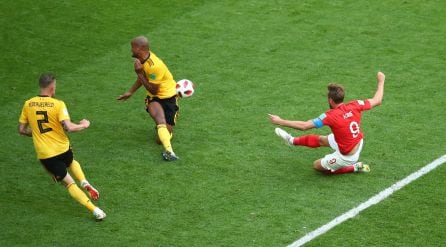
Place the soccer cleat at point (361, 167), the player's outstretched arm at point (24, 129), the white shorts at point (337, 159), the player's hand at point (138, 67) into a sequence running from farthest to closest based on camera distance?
the player's hand at point (138, 67) < the soccer cleat at point (361, 167) < the white shorts at point (337, 159) < the player's outstretched arm at point (24, 129)

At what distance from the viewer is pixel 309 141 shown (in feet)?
36.7

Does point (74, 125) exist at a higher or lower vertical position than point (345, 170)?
higher

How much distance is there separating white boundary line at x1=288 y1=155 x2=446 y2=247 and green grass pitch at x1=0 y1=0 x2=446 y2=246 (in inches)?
3.4

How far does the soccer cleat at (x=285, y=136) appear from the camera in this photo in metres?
11.4

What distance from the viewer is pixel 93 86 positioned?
14008 millimetres

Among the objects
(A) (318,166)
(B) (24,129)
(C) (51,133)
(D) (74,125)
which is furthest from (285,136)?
(B) (24,129)

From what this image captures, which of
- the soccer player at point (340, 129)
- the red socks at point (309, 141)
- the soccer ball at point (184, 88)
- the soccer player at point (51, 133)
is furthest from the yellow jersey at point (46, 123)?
the red socks at point (309, 141)

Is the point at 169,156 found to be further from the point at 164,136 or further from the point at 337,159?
the point at 337,159

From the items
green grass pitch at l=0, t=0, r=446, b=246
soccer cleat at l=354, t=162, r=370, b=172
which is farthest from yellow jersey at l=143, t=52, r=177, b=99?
soccer cleat at l=354, t=162, r=370, b=172

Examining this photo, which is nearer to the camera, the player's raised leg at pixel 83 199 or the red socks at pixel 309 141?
the player's raised leg at pixel 83 199

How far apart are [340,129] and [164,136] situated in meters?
2.47

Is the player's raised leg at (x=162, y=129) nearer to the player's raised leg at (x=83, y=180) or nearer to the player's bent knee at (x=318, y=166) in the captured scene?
the player's raised leg at (x=83, y=180)

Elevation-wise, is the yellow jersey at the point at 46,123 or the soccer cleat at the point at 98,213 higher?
the yellow jersey at the point at 46,123

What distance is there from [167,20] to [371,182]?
6.48m
